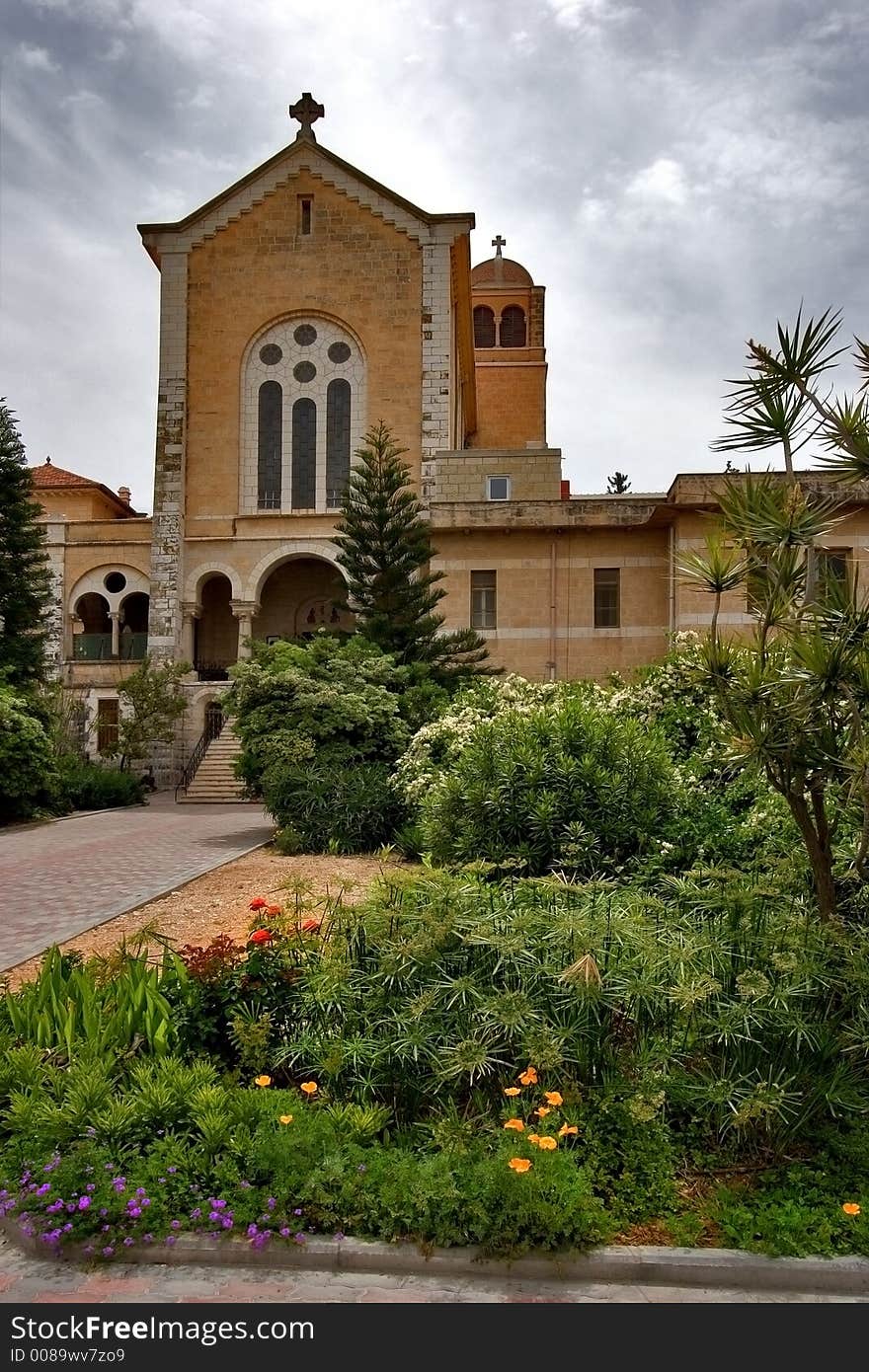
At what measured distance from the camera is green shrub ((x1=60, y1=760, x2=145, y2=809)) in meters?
22.2

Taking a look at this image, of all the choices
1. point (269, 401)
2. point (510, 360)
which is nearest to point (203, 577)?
point (269, 401)

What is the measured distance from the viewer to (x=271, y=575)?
33.8 metres

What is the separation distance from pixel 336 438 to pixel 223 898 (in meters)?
24.6

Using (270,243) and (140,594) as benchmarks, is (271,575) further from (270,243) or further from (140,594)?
(270,243)

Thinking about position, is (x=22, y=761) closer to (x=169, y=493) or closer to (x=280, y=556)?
(x=280, y=556)

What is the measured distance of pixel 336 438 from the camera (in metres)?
31.7

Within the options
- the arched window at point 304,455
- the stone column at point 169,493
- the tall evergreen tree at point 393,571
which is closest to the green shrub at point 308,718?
the tall evergreen tree at point 393,571

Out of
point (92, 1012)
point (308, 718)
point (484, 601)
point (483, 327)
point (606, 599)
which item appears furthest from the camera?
point (483, 327)

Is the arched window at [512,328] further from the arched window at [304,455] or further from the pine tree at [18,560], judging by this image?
the pine tree at [18,560]

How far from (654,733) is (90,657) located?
88.4ft

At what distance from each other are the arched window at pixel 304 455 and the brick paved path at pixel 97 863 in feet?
44.9

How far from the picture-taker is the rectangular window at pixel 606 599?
2677cm

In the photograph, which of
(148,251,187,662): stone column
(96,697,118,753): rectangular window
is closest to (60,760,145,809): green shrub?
(96,697,118,753): rectangular window
